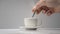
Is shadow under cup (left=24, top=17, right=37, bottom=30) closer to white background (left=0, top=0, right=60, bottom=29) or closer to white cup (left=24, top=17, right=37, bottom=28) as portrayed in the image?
white cup (left=24, top=17, right=37, bottom=28)

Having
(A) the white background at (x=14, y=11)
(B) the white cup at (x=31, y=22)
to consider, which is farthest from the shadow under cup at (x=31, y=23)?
(A) the white background at (x=14, y=11)

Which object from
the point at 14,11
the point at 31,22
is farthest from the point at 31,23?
the point at 14,11

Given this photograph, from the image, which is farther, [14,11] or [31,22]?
[14,11]

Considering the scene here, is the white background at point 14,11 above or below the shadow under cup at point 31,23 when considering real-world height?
above

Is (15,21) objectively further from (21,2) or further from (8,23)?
(21,2)

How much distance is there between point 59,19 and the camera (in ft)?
3.65

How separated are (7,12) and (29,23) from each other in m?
0.28

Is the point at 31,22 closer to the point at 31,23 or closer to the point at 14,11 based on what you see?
the point at 31,23

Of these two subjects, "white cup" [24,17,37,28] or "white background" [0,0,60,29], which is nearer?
"white cup" [24,17,37,28]

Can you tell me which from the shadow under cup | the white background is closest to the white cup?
the shadow under cup

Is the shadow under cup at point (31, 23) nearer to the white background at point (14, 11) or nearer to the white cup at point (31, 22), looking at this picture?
the white cup at point (31, 22)

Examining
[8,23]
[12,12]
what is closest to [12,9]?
[12,12]

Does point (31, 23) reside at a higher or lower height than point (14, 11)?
lower

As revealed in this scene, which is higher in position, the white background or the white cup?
the white background
